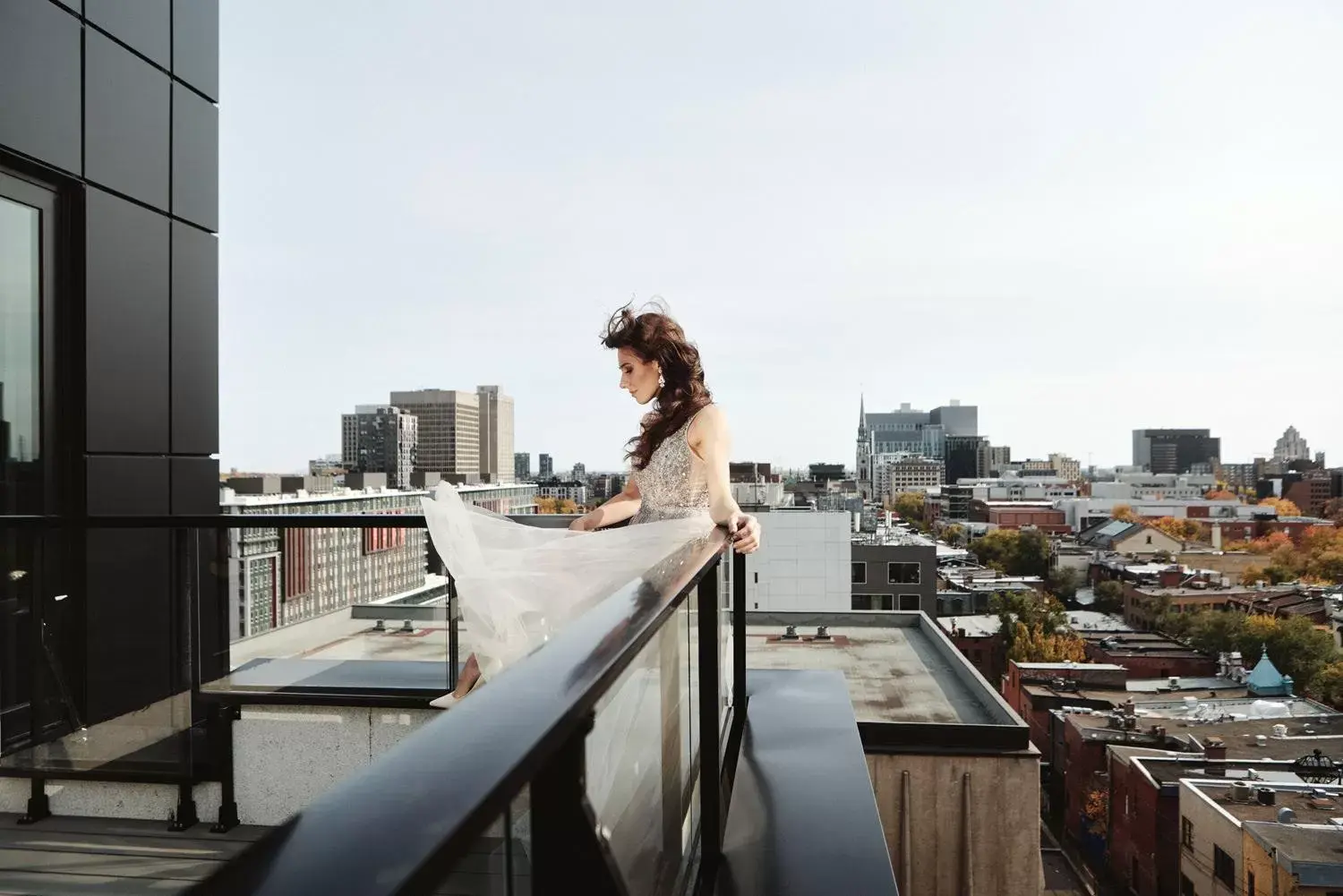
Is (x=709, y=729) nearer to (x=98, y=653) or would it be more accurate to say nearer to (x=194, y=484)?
(x=98, y=653)

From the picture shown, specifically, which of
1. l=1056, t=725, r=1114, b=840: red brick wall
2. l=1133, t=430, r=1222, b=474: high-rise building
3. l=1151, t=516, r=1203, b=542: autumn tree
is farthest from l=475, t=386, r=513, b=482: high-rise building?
l=1133, t=430, r=1222, b=474: high-rise building

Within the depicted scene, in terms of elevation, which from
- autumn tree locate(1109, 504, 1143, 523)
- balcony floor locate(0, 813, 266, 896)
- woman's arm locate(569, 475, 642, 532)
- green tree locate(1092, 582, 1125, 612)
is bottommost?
green tree locate(1092, 582, 1125, 612)

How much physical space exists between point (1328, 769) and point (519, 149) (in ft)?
104

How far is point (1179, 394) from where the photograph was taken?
339ft

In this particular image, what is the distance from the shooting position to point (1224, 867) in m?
16.4

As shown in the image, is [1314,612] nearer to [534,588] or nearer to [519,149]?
[519,149]

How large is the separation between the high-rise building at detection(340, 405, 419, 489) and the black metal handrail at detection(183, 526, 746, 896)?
2957 cm

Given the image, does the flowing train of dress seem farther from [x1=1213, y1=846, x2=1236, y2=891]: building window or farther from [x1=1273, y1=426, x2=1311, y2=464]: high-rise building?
[x1=1273, y1=426, x2=1311, y2=464]: high-rise building

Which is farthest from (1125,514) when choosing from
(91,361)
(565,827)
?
(565,827)

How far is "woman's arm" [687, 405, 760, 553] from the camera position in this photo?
9.13ft

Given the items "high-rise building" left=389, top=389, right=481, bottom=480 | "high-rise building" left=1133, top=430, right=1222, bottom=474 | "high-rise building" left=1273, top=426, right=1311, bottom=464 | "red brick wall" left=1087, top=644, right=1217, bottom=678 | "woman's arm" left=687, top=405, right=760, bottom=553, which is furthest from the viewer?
"high-rise building" left=1133, top=430, right=1222, bottom=474

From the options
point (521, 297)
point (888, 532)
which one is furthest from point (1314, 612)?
point (521, 297)

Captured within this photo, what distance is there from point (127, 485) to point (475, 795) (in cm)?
411

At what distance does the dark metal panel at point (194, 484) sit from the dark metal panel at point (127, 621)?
55 centimetres
